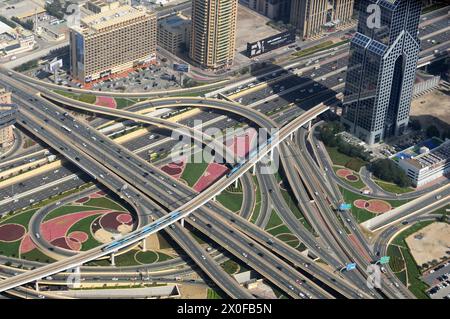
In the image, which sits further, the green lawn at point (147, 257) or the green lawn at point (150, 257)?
the green lawn at point (150, 257)

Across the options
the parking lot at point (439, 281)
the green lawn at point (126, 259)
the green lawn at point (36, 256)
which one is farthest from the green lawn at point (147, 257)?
the parking lot at point (439, 281)

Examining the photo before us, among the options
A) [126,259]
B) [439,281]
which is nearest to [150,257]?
[126,259]

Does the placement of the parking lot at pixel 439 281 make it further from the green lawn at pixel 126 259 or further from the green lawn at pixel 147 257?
the green lawn at pixel 126 259

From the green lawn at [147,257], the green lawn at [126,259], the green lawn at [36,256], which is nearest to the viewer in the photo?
the green lawn at [36,256]

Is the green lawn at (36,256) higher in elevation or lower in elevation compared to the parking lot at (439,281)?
higher

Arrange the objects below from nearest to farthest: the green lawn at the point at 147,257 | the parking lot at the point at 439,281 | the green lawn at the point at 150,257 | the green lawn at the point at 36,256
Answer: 1. the green lawn at the point at 36,256
2. the parking lot at the point at 439,281
3. the green lawn at the point at 147,257
4. the green lawn at the point at 150,257

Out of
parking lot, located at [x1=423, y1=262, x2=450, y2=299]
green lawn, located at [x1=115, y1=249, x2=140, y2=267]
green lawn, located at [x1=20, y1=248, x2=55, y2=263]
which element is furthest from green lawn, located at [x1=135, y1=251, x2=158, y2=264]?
A: parking lot, located at [x1=423, y1=262, x2=450, y2=299]

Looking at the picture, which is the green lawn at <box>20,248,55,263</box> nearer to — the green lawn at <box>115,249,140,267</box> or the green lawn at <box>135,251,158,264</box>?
the green lawn at <box>115,249,140,267</box>

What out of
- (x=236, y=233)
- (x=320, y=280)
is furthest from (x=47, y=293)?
(x=320, y=280)
